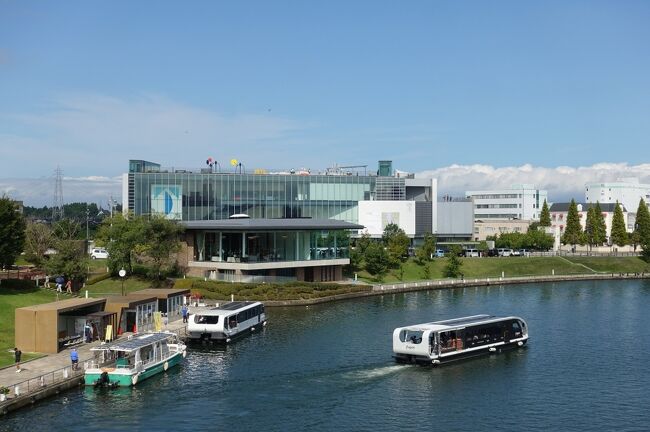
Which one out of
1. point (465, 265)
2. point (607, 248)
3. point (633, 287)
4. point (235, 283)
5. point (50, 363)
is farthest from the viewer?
point (607, 248)

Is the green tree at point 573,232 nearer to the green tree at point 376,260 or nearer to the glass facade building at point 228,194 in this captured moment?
the glass facade building at point 228,194

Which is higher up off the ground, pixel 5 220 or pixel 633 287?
pixel 5 220

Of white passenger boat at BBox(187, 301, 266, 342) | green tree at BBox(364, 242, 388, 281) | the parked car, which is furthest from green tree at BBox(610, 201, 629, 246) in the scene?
white passenger boat at BBox(187, 301, 266, 342)

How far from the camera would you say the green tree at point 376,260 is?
359 feet

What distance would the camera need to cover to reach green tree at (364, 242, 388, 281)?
4309 inches

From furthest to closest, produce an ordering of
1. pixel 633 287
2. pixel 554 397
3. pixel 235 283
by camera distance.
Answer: pixel 633 287, pixel 235 283, pixel 554 397

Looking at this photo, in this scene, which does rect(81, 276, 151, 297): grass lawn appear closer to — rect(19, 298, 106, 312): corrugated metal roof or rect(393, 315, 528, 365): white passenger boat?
rect(19, 298, 106, 312): corrugated metal roof

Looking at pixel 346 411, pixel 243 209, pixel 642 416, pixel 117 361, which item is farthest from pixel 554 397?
pixel 243 209

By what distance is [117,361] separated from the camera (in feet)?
153

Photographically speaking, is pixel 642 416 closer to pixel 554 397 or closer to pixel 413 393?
pixel 554 397

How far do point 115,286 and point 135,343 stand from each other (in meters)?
40.3

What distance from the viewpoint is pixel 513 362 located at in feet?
179

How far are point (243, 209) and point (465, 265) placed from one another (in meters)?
41.2

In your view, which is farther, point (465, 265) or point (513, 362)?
point (465, 265)
